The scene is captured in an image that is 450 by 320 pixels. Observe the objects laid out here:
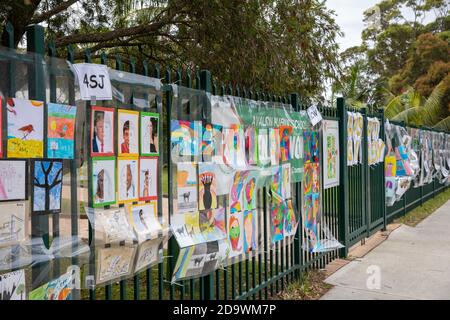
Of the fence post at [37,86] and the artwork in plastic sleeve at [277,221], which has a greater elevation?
the fence post at [37,86]

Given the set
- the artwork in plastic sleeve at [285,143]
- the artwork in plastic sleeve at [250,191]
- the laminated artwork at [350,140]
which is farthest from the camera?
the laminated artwork at [350,140]

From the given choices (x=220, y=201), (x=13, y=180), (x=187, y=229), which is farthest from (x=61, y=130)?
(x=220, y=201)

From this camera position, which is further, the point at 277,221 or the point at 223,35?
the point at 223,35

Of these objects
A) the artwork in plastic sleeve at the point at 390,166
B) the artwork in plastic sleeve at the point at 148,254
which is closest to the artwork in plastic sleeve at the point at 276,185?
the artwork in plastic sleeve at the point at 148,254

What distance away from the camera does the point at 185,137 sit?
3.75m

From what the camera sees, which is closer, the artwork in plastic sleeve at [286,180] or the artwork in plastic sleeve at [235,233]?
the artwork in plastic sleeve at [235,233]

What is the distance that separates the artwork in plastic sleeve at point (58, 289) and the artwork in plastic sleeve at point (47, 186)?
0.39 metres

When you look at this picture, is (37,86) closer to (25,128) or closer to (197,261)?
(25,128)

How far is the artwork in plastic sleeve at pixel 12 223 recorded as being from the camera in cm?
242

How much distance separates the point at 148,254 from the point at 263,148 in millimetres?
1854

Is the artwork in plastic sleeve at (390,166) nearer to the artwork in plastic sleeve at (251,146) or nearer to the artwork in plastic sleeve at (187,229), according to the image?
the artwork in plastic sleeve at (251,146)

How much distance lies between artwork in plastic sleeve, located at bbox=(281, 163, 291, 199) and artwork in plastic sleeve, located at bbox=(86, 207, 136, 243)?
7.88ft

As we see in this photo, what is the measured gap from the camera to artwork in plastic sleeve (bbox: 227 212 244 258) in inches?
170
